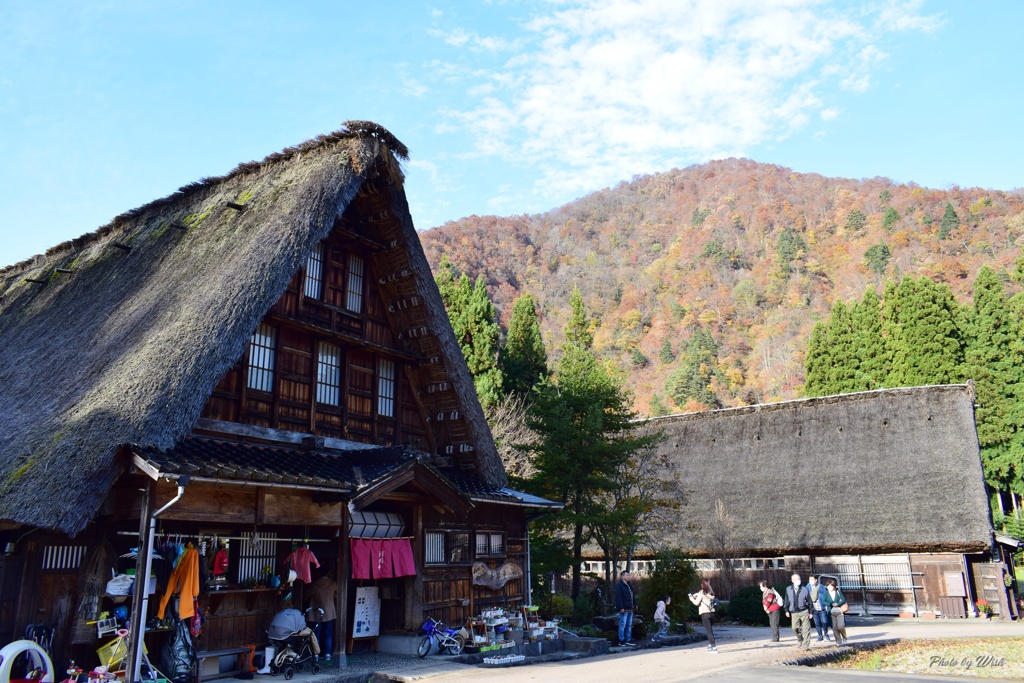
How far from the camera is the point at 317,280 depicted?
1462 cm

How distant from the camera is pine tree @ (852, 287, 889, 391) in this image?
42344 mm

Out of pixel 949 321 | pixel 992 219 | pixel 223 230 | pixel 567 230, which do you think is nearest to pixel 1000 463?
pixel 949 321

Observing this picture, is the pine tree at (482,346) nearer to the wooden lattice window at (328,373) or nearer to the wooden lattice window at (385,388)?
the wooden lattice window at (385,388)

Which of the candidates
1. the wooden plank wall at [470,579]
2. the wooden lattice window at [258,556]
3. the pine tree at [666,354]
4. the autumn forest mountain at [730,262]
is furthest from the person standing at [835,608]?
the pine tree at [666,354]

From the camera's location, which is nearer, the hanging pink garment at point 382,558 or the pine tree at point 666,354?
the hanging pink garment at point 382,558

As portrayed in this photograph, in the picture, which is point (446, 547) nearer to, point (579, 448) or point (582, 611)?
point (579, 448)

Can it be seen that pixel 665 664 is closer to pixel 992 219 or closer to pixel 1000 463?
pixel 1000 463

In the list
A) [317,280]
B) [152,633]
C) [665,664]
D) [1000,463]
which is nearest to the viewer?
[152,633]

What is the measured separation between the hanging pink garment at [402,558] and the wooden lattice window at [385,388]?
2.90 metres

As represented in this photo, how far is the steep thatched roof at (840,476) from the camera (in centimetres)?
2453

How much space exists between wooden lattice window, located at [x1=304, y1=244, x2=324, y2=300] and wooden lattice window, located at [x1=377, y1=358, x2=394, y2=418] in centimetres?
204

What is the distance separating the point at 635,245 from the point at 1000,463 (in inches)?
2538

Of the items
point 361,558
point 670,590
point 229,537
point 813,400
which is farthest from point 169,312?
point 813,400

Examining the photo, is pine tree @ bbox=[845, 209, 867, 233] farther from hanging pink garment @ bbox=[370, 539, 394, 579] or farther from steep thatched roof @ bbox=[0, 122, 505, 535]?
hanging pink garment @ bbox=[370, 539, 394, 579]
